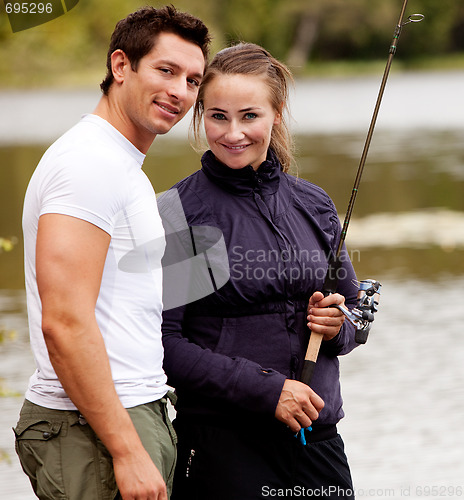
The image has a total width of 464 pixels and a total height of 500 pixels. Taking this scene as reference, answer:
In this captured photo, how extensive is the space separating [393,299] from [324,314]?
19.0 feet

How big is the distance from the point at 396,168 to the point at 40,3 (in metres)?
7.14

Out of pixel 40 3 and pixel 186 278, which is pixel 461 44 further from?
pixel 186 278

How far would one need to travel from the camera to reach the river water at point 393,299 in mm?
5047

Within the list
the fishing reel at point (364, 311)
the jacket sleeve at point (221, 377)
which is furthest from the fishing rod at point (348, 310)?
the jacket sleeve at point (221, 377)

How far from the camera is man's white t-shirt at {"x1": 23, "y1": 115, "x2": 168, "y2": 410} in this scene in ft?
6.73

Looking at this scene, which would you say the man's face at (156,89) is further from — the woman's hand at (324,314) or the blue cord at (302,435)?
the blue cord at (302,435)

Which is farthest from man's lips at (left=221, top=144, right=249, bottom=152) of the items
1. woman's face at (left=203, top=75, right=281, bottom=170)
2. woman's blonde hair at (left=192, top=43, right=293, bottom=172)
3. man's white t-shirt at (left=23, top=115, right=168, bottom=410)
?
man's white t-shirt at (left=23, top=115, right=168, bottom=410)

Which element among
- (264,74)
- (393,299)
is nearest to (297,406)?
(264,74)

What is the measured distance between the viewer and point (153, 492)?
210 cm

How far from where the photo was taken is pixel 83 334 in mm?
2039

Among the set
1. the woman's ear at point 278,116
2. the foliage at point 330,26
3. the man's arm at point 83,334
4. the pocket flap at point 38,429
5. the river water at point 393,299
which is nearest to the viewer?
the man's arm at point 83,334

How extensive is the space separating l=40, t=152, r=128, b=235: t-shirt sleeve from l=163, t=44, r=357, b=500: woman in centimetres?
53

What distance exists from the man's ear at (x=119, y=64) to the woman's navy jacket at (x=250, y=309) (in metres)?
0.46

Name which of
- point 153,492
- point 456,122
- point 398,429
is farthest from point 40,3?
point 456,122
